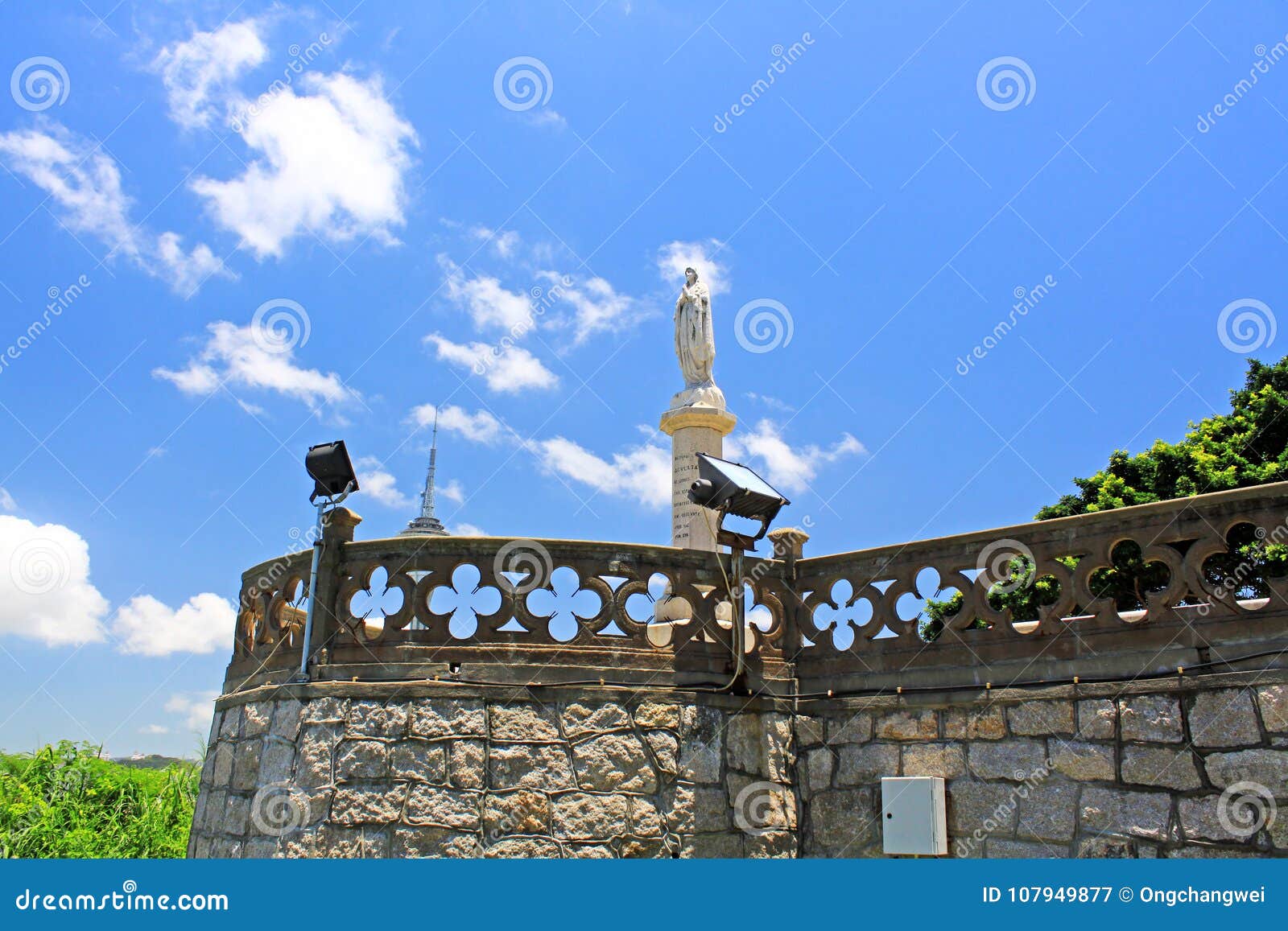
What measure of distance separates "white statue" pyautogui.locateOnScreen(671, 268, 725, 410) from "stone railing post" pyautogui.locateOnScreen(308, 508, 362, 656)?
6.95 m

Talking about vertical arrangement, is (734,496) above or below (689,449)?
below

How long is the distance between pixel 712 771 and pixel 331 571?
9.78 ft

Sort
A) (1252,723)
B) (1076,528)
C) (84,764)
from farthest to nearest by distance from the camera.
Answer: (84,764) < (1076,528) < (1252,723)

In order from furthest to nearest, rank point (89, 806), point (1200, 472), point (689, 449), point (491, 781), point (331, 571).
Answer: point (1200, 472) < point (689, 449) < point (89, 806) < point (331, 571) < point (491, 781)

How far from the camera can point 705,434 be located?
13.8 m

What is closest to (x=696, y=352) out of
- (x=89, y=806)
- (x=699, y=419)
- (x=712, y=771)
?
(x=699, y=419)

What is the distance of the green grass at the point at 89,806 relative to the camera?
39.3 ft

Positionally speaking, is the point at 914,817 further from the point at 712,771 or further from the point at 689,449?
the point at 689,449

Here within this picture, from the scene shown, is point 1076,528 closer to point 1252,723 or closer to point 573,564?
point 1252,723

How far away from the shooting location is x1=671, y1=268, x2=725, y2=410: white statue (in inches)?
547

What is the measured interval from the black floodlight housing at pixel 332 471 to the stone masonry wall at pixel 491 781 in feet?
4.93

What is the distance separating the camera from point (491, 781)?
667 cm

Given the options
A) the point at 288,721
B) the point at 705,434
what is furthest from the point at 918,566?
the point at 705,434

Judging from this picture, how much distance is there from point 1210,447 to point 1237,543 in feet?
13.3
